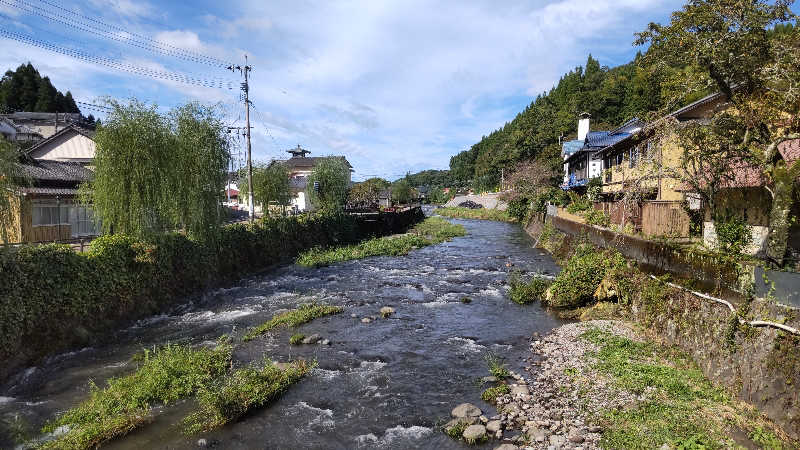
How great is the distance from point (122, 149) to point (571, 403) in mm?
22140

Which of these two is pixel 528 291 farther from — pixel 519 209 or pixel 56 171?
pixel 519 209

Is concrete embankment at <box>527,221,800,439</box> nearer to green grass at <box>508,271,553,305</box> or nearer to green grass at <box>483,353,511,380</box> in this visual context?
green grass at <box>483,353,511,380</box>

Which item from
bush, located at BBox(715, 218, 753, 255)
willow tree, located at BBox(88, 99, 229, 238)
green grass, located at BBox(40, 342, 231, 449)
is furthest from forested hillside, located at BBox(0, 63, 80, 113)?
bush, located at BBox(715, 218, 753, 255)

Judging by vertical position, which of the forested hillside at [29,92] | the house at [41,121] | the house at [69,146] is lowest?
the house at [69,146]

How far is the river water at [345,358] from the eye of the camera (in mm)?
10240

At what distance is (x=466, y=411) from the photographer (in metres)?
10.7

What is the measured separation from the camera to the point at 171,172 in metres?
22.4

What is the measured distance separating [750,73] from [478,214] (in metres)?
75.4

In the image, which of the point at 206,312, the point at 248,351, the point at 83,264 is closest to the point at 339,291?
the point at 206,312

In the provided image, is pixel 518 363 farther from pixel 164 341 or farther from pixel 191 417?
pixel 164 341

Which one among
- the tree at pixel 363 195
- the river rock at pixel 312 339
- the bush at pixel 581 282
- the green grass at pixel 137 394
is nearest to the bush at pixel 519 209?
the tree at pixel 363 195

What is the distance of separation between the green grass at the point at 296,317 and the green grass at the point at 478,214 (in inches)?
2229

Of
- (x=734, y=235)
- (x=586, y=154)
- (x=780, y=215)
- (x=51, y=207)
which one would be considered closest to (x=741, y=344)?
(x=780, y=215)

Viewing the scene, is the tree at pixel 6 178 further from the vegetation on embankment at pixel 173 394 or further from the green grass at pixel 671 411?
the green grass at pixel 671 411
